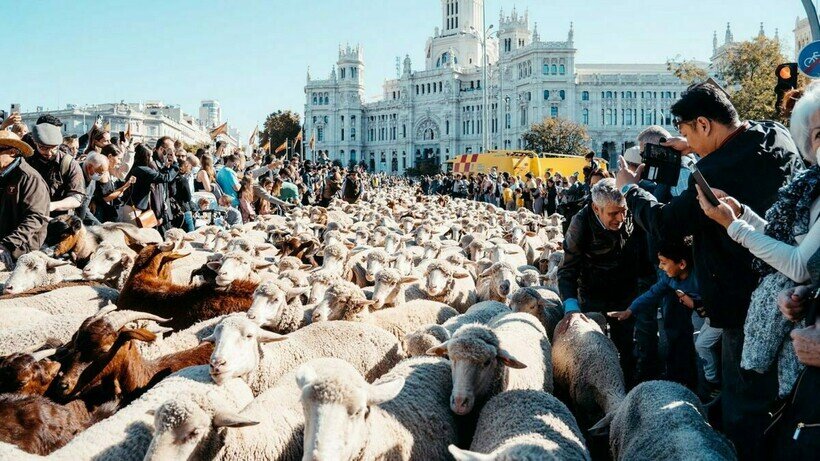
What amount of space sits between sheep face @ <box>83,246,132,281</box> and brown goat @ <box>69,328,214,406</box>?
8.34 feet

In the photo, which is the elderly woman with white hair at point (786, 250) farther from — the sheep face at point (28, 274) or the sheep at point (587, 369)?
the sheep face at point (28, 274)

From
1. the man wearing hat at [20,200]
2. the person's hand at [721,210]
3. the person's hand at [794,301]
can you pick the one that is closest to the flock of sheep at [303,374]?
the man wearing hat at [20,200]

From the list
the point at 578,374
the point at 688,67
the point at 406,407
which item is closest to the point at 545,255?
the point at 578,374

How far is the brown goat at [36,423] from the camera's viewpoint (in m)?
2.91

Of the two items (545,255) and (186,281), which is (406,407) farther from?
(545,255)

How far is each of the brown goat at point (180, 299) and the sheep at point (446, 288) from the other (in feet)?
5.18

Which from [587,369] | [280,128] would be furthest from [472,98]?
[587,369]

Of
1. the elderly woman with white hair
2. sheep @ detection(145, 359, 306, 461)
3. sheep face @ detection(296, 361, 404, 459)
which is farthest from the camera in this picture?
sheep @ detection(145, 359, 306, 461)

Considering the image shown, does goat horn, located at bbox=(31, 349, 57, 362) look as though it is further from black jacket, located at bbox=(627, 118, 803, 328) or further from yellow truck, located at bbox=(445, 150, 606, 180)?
yellow truck, located at bbox=(445, 150, 606, 180)

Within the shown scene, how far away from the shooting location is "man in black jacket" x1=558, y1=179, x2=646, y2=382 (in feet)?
13.8

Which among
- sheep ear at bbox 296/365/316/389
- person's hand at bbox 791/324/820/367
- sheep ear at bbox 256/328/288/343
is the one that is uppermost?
person's hand at bbox 791/324/820/367

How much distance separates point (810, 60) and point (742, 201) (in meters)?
4.11

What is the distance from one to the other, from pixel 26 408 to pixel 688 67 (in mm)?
29569

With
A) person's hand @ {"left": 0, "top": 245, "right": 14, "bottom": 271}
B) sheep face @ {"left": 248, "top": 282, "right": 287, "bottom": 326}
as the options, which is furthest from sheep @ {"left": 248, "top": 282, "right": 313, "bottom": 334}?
person's hand @ {"left": 0, "top": 245, "right": 14, "bottom": 271}
